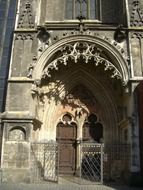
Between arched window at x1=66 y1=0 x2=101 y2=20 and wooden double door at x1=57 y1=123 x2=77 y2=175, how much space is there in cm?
548

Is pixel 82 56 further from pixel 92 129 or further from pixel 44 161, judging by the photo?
pixel 44 161

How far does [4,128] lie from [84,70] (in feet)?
15.3

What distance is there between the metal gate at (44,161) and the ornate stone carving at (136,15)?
5875 millimetres

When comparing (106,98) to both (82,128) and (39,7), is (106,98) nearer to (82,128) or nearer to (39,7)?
(82,128)

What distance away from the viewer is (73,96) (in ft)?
45.2

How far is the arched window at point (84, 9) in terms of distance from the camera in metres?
14.8

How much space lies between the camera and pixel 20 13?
12.6 metres

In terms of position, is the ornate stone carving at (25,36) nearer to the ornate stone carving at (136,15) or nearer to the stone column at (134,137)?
the ornate stone carving at (136,15)

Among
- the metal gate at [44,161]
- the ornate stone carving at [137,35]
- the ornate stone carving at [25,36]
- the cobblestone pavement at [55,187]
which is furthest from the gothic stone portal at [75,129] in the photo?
the ornate stone carving at [137,35]

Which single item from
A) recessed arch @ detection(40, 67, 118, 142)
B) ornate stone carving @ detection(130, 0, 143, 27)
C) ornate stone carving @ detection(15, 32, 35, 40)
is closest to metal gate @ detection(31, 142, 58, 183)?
recessed arch @ detection(40, 67, 118, 142)

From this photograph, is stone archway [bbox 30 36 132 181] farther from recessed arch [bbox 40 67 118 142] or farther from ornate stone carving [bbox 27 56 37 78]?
ornate stone carving [bbox 27 56 37 78]

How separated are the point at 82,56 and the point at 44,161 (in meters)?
4.49

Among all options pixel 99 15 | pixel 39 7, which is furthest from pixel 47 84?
pixel 99 15

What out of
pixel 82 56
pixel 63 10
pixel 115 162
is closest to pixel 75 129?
pixel 115 162
